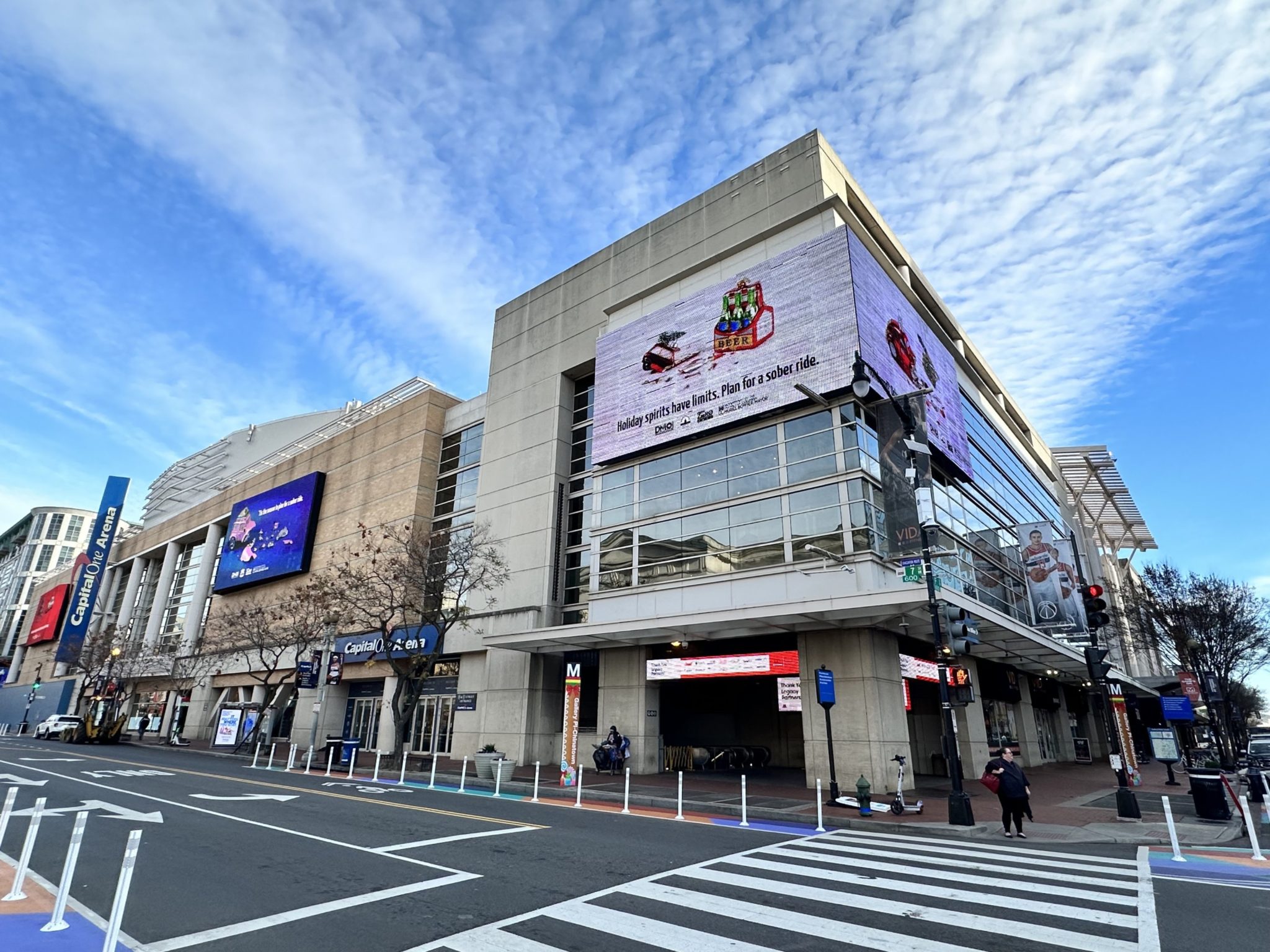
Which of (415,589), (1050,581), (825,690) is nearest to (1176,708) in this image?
(1050,581)

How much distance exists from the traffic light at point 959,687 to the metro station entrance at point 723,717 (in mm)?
10215

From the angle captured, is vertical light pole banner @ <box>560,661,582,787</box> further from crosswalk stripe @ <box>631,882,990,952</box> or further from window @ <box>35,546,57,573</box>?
window @ <box>35,546,57,573</box>

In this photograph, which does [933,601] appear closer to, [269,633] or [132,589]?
[269,633]

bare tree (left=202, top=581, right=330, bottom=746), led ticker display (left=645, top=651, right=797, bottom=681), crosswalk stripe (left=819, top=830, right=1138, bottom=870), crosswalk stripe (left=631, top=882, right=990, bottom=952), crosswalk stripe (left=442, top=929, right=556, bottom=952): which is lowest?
crosswalk stripe (left=819, top=830, right=1138, bottom=870)

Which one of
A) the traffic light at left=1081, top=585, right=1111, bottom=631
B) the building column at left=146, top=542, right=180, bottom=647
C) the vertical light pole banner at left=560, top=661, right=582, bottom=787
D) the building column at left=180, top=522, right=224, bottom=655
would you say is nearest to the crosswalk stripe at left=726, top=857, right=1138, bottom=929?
the traffic light at left=1081, top=585, right=1111, bottom=631

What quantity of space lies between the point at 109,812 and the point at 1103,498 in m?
82.2

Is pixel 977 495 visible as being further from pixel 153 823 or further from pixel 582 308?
pixel 153 823

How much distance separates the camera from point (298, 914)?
22.8ft

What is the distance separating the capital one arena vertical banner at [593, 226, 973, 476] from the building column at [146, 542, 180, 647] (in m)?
58.2

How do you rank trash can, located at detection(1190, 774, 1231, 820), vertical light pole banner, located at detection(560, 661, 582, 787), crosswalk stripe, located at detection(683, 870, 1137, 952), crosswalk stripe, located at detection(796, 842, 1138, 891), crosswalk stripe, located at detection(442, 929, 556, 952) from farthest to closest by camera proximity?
vertical light pole banner, located at detection(560, 661, 582, 787) → trash can, located at detection(1190, 774, 1231, 820) → crosswalk stripe, located at detection(796, 842, 1138, 891) → crosswalk stripe, located at detection(683, 870, 1137, 952) → crosswalk stripe, located at detection(442, 929, 556, 952)

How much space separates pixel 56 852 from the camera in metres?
9.72

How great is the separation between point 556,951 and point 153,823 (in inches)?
400

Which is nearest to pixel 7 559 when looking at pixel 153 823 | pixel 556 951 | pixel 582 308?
pixel 582 308

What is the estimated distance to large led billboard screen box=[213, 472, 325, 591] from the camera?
4803 centimetres
